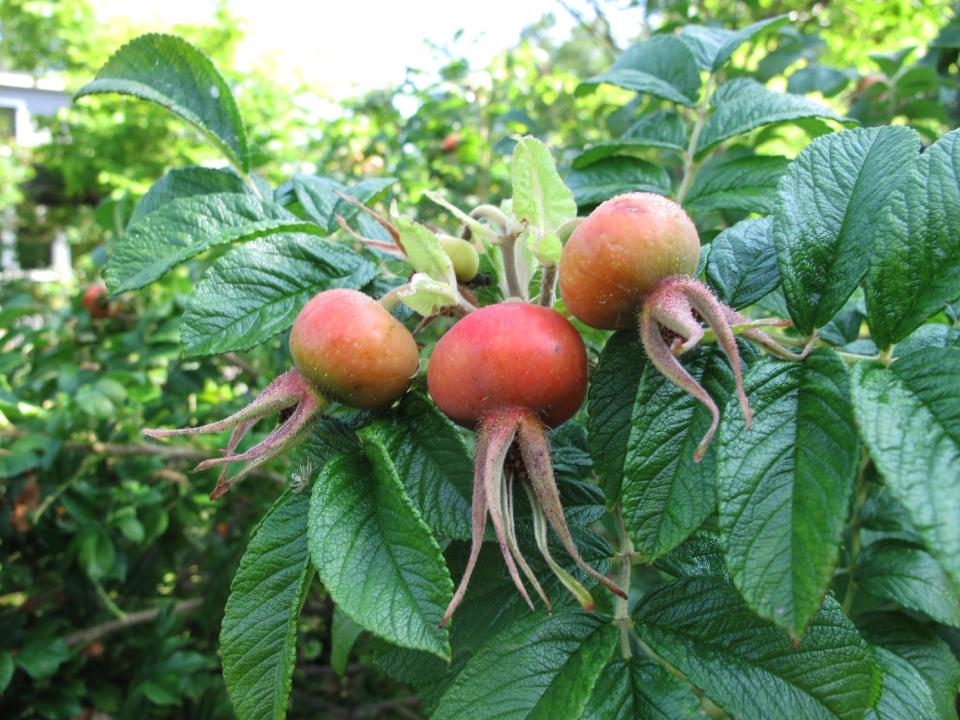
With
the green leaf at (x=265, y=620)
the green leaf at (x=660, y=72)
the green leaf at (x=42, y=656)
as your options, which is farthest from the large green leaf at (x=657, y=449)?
the green leaf at (x=42, y=656)

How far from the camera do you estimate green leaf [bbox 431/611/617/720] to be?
0.77 metres

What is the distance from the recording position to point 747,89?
151 centimetres

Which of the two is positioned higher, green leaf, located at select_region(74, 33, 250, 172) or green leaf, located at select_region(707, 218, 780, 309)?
green leaf, located at select_region(74, 33, 250, 172)

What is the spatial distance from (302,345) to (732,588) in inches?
23.2

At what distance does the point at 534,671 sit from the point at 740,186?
3.13ft

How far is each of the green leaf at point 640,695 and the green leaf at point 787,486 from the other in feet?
0.64

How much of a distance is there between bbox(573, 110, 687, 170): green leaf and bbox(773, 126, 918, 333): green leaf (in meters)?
0.55

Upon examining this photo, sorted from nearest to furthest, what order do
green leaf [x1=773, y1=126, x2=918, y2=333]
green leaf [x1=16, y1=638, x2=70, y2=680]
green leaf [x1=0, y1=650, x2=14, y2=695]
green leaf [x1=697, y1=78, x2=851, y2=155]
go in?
green leaf [x1=773, y1=126, x2=918, y2=333] < green leaf [x1=697, y1=78, x2=851, y2=155] < green leaf [x1=0, y1=650, x2=14, y2=695] < green leaf [x1=16, y1=638, x2=70, y2=680]

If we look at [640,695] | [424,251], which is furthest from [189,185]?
[640,695]

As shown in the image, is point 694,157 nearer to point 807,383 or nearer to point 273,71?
point 807,383

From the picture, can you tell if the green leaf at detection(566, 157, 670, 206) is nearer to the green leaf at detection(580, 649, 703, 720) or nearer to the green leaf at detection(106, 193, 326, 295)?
the green leaf at detection(106, 193, 326, 295)

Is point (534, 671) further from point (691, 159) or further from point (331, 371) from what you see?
point (691, 159)

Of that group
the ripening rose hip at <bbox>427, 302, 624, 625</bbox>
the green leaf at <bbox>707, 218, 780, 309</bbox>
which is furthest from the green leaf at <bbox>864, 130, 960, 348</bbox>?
the ripening rose hip at <bbox>427, 302, 624, 625</bbox>

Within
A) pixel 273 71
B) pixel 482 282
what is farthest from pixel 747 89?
pixel 273 71
